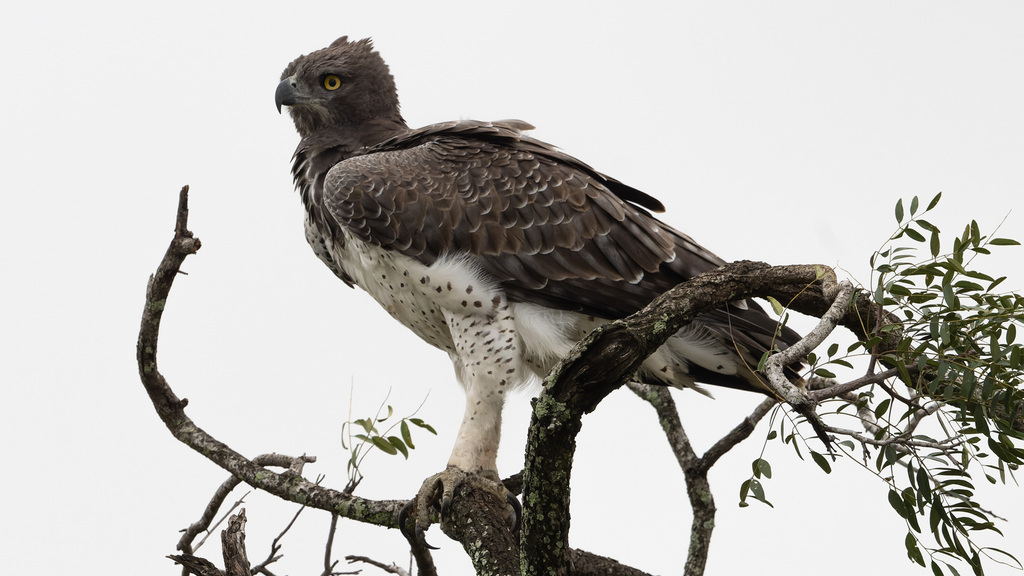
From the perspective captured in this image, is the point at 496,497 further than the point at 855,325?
Yes

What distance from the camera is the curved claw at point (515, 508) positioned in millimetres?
3807

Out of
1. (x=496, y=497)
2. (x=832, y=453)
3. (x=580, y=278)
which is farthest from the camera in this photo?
(x=580, y=278)

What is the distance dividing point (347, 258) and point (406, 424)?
3.49 ft

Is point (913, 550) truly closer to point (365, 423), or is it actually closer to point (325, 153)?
point (365, 423)

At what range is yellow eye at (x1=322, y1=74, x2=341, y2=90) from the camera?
5.29 metres

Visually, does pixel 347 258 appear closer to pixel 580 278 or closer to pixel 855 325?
pixel 580 278

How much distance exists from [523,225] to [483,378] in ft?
2.38

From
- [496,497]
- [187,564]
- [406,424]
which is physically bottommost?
[187,564]

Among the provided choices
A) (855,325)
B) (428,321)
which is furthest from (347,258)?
(855,325)

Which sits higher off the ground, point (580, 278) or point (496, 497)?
point (580, 278)

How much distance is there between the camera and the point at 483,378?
4312 millimetres

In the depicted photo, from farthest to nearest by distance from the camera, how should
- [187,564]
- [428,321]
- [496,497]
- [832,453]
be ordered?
[428,321], [496,497], [187,564], [832,453]

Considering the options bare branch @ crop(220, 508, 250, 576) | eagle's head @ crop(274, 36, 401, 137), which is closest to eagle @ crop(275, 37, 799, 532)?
eagle's head @ crop(274, 36, 401, 137)

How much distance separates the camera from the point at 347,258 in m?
4.75
